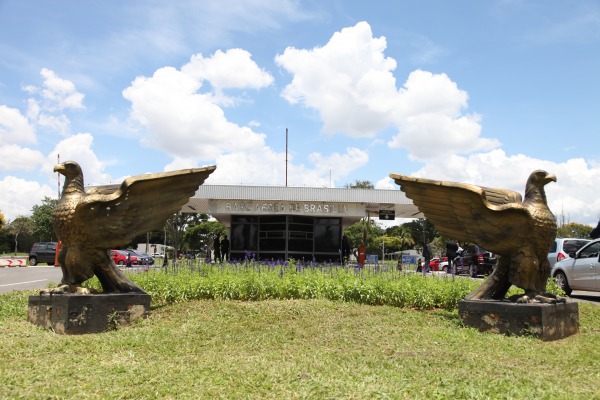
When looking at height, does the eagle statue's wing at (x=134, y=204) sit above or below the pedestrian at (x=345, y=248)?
above

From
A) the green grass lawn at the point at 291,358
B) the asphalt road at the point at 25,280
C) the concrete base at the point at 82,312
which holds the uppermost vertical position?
the concrete base at the point at 82,312

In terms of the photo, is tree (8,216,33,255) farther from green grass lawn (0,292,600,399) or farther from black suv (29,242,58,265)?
green grass lawn (0,292,600,399)

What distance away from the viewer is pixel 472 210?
709 cm

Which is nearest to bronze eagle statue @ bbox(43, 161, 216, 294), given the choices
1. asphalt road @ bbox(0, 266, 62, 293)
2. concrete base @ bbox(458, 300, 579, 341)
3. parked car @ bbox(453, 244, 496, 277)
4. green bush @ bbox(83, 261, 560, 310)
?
green bush @ bbox(83, 261, 560, 310)

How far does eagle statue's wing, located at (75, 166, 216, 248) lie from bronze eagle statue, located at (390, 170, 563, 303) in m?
3.11

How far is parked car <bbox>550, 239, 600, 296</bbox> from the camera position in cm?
1184

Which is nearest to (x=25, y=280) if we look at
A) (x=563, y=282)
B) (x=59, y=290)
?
(x=59, y=290)

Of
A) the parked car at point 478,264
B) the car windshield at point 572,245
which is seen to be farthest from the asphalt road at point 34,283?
the parked car at point 478,264

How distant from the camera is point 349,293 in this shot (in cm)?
898

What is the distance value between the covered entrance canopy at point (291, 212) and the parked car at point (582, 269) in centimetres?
804

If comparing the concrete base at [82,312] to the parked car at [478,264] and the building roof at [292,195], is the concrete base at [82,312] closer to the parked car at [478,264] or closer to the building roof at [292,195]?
the building roof at [292,195]

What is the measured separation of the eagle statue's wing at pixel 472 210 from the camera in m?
6.88

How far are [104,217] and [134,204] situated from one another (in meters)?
0.44

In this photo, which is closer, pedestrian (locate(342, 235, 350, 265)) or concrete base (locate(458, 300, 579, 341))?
concrete base (locate(458, 300, 579, 341))
